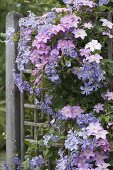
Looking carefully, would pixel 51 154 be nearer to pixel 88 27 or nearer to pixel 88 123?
pixel 88 123

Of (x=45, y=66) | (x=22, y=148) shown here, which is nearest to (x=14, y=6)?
(x=22, y=148)

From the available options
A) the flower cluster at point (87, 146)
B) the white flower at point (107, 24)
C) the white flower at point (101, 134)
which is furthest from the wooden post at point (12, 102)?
the white flower at point (101, 134)

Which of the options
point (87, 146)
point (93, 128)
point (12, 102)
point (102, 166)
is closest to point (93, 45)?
point (93, 128)

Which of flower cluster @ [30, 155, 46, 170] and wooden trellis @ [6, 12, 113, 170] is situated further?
wooden trellis @ [6, 12, 113, 170]

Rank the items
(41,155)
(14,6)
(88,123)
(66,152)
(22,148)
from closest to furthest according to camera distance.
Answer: (88,123) < (66,152) < (41,155) < (22,148) < (14,6)

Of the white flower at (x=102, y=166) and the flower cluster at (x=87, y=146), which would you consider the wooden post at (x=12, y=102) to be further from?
the white flower at (x=102, y=166)

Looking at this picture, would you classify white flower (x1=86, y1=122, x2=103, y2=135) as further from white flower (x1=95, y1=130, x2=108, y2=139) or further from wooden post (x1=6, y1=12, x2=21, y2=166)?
wooden post (x1=6, y1=12, x2=21, y2=166)

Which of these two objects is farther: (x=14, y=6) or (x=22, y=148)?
(x=14, y=6)

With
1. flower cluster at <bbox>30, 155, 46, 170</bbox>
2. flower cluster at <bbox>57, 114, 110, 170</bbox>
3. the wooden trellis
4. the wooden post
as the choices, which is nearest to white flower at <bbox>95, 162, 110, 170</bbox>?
flower cluster at <bbox>57, 114, 110, 170</bbox>

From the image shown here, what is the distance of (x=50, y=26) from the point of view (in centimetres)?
285

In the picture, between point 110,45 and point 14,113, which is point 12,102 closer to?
point 14,113

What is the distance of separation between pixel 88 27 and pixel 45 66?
35 cm

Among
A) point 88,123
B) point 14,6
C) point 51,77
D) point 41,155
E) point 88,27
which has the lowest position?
point 41,155

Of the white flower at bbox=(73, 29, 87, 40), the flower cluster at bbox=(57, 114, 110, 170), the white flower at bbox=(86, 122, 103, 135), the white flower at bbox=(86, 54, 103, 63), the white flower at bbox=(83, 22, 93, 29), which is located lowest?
the flower cluster at bbox=(57, 114, 110, 170)
